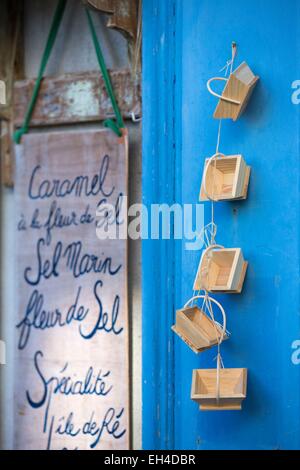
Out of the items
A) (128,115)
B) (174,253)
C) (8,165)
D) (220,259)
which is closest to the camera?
(220,259)

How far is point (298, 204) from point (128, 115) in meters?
0.96

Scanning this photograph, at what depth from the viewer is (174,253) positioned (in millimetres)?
1751

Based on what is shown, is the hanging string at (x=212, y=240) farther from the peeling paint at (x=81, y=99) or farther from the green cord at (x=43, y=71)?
the peeling paint at (x=81, y=99)

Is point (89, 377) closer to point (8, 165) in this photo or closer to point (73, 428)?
point (73, 428)

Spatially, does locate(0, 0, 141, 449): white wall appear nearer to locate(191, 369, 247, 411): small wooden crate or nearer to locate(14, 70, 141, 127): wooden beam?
locate(14, 70, 141, 127): wooden beam

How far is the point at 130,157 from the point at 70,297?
20.7 inches

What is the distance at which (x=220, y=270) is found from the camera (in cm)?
158

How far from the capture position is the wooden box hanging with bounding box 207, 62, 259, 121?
156cm

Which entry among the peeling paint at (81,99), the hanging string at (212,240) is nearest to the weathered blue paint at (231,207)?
the hanging string at (212,240)

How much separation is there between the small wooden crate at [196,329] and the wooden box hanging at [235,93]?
444 mm

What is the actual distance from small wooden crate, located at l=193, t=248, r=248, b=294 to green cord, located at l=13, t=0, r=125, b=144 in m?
0.89

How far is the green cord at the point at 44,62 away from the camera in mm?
2457

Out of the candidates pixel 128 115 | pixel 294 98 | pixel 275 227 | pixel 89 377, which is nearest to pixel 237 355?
pixel 275 227

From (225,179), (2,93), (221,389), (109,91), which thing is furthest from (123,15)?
(221,389)
